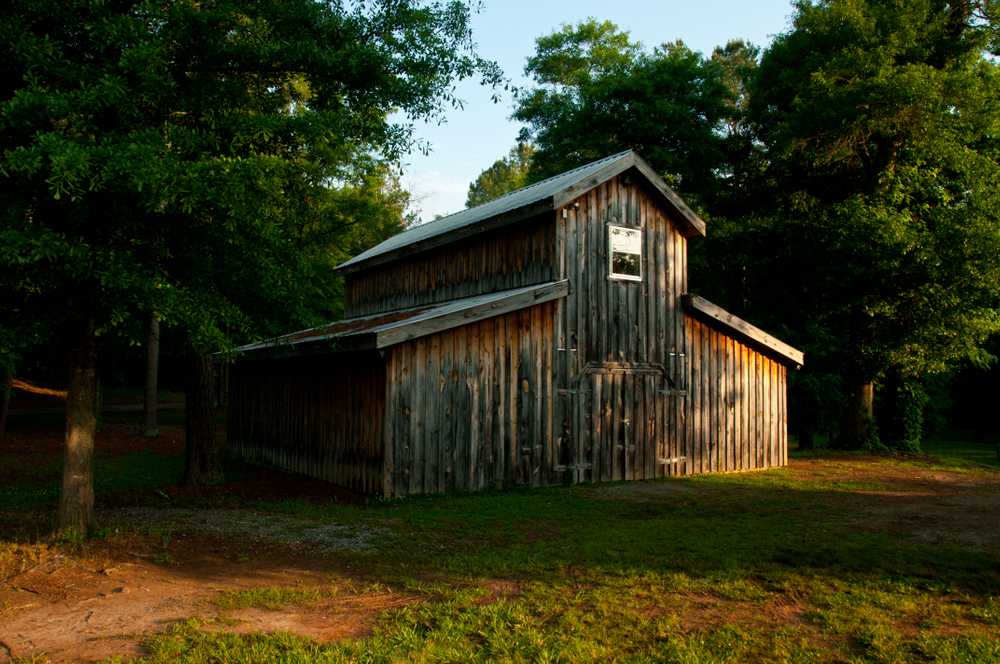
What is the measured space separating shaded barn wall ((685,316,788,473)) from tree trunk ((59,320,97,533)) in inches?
522

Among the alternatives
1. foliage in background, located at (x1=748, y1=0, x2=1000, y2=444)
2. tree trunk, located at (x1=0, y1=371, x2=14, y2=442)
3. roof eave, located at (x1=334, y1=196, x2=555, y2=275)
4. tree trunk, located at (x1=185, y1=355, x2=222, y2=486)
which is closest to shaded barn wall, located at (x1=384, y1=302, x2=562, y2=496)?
roof eave, located at (x1=334, y1=196, x2=555, y2=275)

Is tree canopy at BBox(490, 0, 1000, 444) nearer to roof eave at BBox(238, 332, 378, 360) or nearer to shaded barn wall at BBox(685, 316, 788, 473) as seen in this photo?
shaded barn wall at BBox(685, 316, 788, 473)

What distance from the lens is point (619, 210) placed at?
57.6 ft

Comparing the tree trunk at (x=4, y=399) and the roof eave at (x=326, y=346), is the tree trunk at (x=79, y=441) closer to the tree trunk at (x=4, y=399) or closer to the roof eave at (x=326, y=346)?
the roof eave at (x=326, y=346)

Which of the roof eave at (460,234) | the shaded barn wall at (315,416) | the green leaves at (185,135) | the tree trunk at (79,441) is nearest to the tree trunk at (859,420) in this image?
the roof eave at (460,234)

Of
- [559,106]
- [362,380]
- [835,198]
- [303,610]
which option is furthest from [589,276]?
[559,106]

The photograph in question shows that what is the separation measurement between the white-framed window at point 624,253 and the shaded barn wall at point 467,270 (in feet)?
5.33

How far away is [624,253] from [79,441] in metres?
11.9

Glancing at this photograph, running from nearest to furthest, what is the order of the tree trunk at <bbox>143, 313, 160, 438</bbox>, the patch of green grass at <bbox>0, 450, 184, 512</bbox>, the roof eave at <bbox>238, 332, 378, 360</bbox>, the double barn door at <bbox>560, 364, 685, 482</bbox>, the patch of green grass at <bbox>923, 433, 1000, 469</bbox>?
1. the roof eave at <bbox>238, 332, 378, 360</bbox>
2. the patch of green grass at <bbox>0, 450, 184, 512</bbox>
3. the double barn door at <bbox>560, 364, 685, 482</bbox>
4. the tree trunk at <bbox>143, 313, 160, 438</bbox>
5. the patch of green grass at <bbox>923, 433, 1000, 469</bbox>

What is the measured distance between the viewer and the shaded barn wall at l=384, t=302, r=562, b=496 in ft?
46.2

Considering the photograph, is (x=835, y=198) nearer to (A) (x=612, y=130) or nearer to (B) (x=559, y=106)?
(A) (x=612, y=130)

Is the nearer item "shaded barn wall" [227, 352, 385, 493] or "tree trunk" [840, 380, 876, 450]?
"shaded barn wall" [227, 352, 385, 493]

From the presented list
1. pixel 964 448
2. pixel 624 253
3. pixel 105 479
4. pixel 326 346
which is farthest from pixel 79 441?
pixel 964 448

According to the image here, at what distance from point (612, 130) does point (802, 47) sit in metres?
7.57
